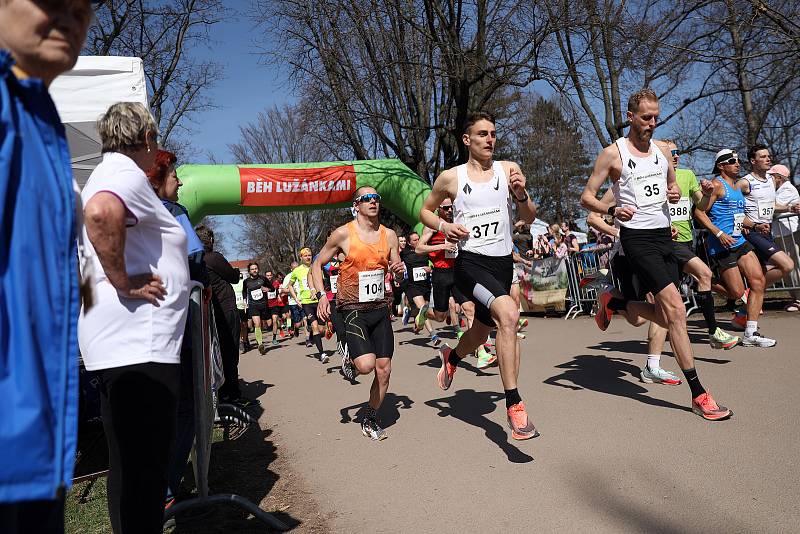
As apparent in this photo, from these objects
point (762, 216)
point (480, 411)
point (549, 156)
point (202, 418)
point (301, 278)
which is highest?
point (549, 156)

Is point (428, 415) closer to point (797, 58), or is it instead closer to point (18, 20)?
point (18, 20)

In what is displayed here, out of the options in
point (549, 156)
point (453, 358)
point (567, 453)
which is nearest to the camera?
point (567, 453)

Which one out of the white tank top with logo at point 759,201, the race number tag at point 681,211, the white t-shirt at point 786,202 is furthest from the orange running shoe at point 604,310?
the white t-shirt at point 786,202

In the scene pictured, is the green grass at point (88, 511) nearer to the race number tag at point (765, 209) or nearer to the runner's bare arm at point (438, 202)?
the runner's bare arm at point (438, 202)

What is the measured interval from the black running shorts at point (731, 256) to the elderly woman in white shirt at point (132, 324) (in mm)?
7142

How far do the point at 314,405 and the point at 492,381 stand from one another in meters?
2.12

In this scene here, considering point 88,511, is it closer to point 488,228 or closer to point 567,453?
point 567,453

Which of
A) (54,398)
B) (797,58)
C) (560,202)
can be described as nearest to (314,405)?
(54,398)

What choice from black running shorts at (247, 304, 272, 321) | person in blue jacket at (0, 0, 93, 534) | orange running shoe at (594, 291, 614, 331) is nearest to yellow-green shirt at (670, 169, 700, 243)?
orange running shoe at (594, 291, 614, 331)

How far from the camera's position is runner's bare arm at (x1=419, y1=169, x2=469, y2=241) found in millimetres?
4621

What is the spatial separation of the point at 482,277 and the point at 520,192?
2.28 feet

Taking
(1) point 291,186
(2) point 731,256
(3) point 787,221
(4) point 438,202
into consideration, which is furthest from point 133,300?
(1) point 291,186

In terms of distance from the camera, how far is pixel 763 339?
723cm

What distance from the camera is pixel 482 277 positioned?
469 cm
